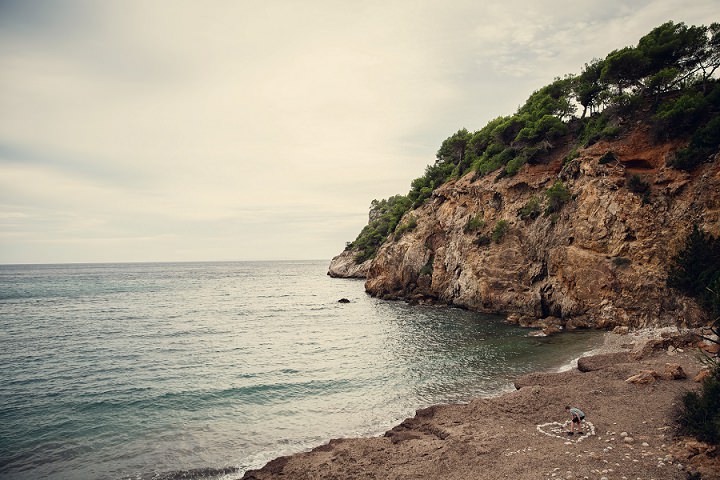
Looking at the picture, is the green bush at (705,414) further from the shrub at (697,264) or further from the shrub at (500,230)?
the shrub at (500,230)

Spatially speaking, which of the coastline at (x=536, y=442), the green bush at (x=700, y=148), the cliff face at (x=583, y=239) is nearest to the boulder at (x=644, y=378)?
the coastline at (x=536, y=442)

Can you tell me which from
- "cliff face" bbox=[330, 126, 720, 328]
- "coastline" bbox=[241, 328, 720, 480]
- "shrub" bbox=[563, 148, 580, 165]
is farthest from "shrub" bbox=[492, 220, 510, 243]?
"coastline" bbox=[241, 328, 720, 480]

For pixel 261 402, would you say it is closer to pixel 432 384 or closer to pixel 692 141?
pixel 432 384

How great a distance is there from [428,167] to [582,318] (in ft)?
134

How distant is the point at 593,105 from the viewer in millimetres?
36688

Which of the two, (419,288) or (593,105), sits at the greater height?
(593,105)

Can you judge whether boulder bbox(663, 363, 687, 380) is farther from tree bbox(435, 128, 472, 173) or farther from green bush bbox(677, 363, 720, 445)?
tree bbox(435, 128, 472, 173)

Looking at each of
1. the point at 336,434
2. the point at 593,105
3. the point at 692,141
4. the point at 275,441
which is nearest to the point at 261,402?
the point at 275,441

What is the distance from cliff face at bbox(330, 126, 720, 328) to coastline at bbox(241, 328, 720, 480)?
12.4m

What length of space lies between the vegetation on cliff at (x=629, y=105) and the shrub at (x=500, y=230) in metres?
2.04

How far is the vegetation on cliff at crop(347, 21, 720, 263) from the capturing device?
81.4 feet

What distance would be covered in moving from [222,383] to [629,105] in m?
39.0

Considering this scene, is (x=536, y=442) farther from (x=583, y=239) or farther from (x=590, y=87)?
(x=590, y=87)

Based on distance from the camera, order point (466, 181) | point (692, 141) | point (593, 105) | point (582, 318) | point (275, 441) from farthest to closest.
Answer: point (466, 181)
point (593, 105)
point (582, 318)
point (692, 141)
point (275, 441)
